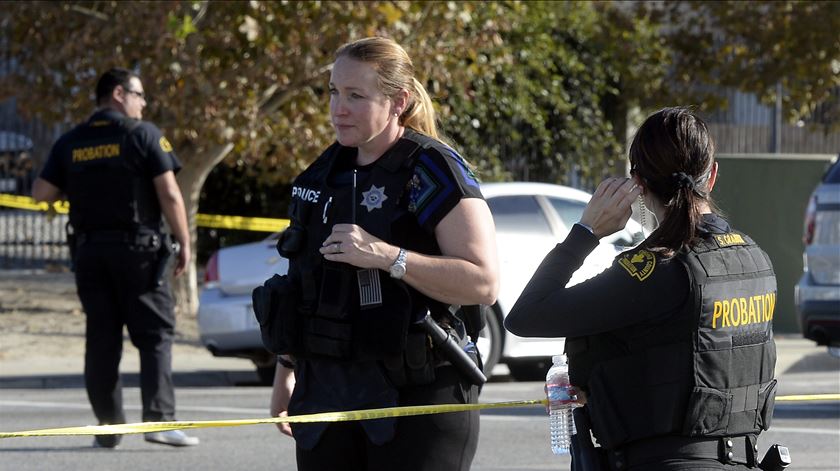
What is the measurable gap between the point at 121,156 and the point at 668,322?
15.6 ft

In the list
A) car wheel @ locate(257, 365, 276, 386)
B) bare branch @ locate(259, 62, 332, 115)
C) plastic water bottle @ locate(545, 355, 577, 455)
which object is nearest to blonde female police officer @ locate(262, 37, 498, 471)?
plastic water bottle @ locate(545, 355, 577, 455)

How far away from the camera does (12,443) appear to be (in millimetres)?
7676

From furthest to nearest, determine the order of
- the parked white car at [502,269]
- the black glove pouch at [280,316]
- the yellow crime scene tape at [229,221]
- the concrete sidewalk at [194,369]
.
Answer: the yellow crime scene tape at [229,221] < the concrete sidewalk at [194,369] < the parked white car at [502,269] < the black glove pouch at [280,316]

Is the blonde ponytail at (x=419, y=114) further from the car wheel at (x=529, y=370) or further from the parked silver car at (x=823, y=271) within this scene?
the car wheel at (x=529, y=370)

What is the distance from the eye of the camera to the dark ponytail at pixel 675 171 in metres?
3.01

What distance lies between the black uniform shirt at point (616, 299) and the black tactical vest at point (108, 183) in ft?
14.7

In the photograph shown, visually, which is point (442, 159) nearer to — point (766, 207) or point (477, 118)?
point (766, 207)

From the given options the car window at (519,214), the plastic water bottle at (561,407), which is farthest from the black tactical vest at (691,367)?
the car window at (519,214)

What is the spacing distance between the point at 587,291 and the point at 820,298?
22.5ft

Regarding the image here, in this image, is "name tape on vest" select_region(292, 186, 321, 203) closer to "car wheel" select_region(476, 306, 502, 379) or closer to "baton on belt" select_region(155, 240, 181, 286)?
"baton on belt" select_region(155, 240, 181, 286)

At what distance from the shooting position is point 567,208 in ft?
34.2

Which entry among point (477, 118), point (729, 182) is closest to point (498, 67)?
point (477, 118)

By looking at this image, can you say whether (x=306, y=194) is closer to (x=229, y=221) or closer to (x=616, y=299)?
(x=616, y=299)

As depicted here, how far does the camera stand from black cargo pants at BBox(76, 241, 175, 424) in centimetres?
718
